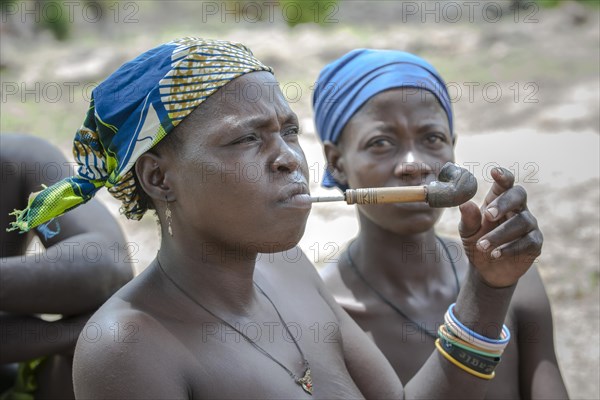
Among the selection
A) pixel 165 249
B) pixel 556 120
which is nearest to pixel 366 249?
pixel 165 249

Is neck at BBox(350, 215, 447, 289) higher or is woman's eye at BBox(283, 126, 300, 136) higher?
woman's eye at BBox(283, 126, 300, 136)

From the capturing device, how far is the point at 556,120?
302 inches

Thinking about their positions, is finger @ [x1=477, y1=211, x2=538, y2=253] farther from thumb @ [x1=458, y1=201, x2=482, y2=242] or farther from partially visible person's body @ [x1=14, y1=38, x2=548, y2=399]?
partially visible person's body @ [x1=14, y1=38, x2=548, y2=399]

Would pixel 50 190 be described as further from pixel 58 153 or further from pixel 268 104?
pixel 58 153

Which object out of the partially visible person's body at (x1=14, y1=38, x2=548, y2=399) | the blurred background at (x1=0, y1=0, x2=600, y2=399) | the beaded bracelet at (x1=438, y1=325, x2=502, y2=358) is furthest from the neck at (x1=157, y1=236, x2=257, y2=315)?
the blurred background at (x1=0, y1=0, x2=600, y2=399)

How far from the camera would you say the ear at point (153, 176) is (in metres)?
1.96

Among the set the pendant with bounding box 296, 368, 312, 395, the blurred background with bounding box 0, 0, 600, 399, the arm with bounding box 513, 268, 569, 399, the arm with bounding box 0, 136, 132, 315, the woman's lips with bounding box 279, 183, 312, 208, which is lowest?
the blurred background with bounding box 0, 0, 600, 399

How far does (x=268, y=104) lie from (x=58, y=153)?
1.11 meters

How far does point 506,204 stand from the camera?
208 centimetres

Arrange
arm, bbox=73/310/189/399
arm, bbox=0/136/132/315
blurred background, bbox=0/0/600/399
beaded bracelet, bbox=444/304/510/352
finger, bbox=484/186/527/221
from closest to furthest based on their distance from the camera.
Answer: arm, bbox=73/310/189/399 → finger, bbox=484/186/527/221 → beaded bracelet, bbox=444/304/510/352 → arm, bbox=0/136/132/315 → blurred background, bbox=0/0/600/399

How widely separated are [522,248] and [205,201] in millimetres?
824

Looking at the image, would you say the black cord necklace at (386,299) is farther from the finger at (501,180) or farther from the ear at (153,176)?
the ear at (153,176)

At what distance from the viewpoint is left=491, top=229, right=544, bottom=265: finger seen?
2100mm

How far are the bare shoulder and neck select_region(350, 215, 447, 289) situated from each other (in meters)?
1.23
